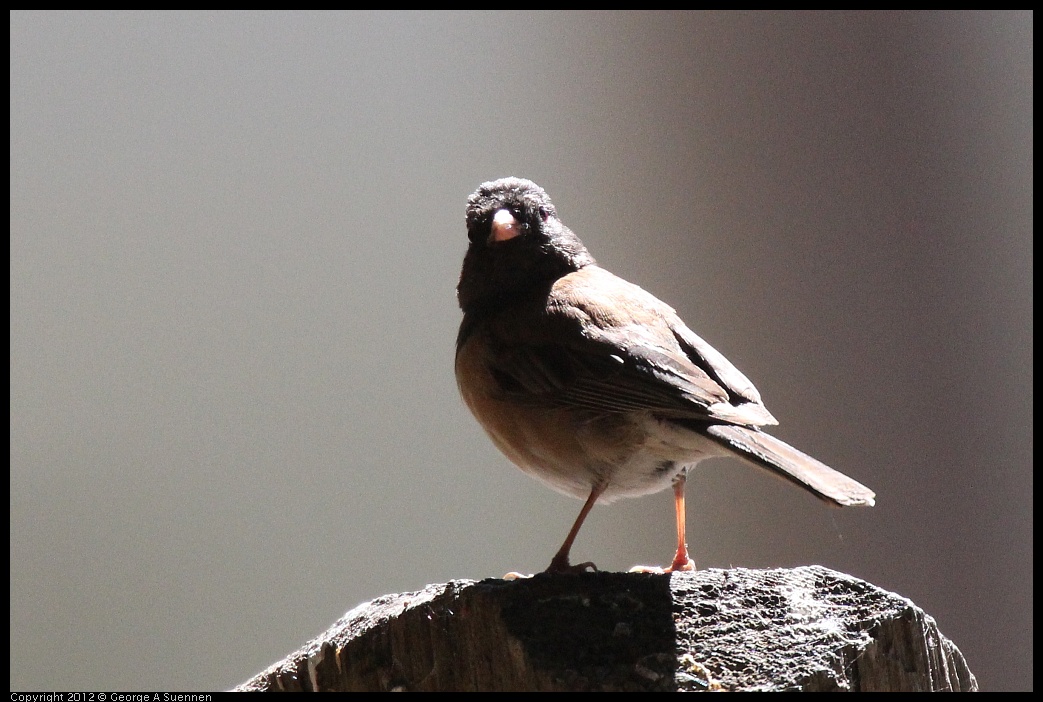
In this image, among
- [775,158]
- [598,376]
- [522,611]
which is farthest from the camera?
[775,158]

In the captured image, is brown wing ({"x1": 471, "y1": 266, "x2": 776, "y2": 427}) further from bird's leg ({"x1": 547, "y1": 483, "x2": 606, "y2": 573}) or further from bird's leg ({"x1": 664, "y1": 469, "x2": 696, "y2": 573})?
bird's leg ({"x1": 664, "y1": 469, "x2": 696, "y2": 573})

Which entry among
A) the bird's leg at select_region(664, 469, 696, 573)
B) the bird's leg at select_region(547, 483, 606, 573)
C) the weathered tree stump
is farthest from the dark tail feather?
the bird's leg at select_region(664, 469, 696, 573)

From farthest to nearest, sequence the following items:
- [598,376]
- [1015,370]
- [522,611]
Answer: [1015,370]
[598,376]
[522,611]

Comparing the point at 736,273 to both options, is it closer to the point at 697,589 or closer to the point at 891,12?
the point at 891,12

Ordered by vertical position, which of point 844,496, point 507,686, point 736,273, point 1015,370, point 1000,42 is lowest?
point 507,686

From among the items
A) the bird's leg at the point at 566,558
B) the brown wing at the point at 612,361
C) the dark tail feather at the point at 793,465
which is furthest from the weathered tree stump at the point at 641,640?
the brown wing at the point at 612,361

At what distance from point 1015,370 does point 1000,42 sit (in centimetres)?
213

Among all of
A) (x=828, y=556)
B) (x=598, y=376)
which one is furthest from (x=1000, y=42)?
(x=598, y=376)

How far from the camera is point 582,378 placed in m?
2.27

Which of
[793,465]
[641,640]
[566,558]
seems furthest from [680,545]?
[641,640]

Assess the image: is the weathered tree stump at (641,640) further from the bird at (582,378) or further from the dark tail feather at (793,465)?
the bird at (582,378)

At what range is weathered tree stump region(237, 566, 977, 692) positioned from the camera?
145 centimetres

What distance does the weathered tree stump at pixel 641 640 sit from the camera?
145 centimetres

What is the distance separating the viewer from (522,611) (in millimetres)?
1590
